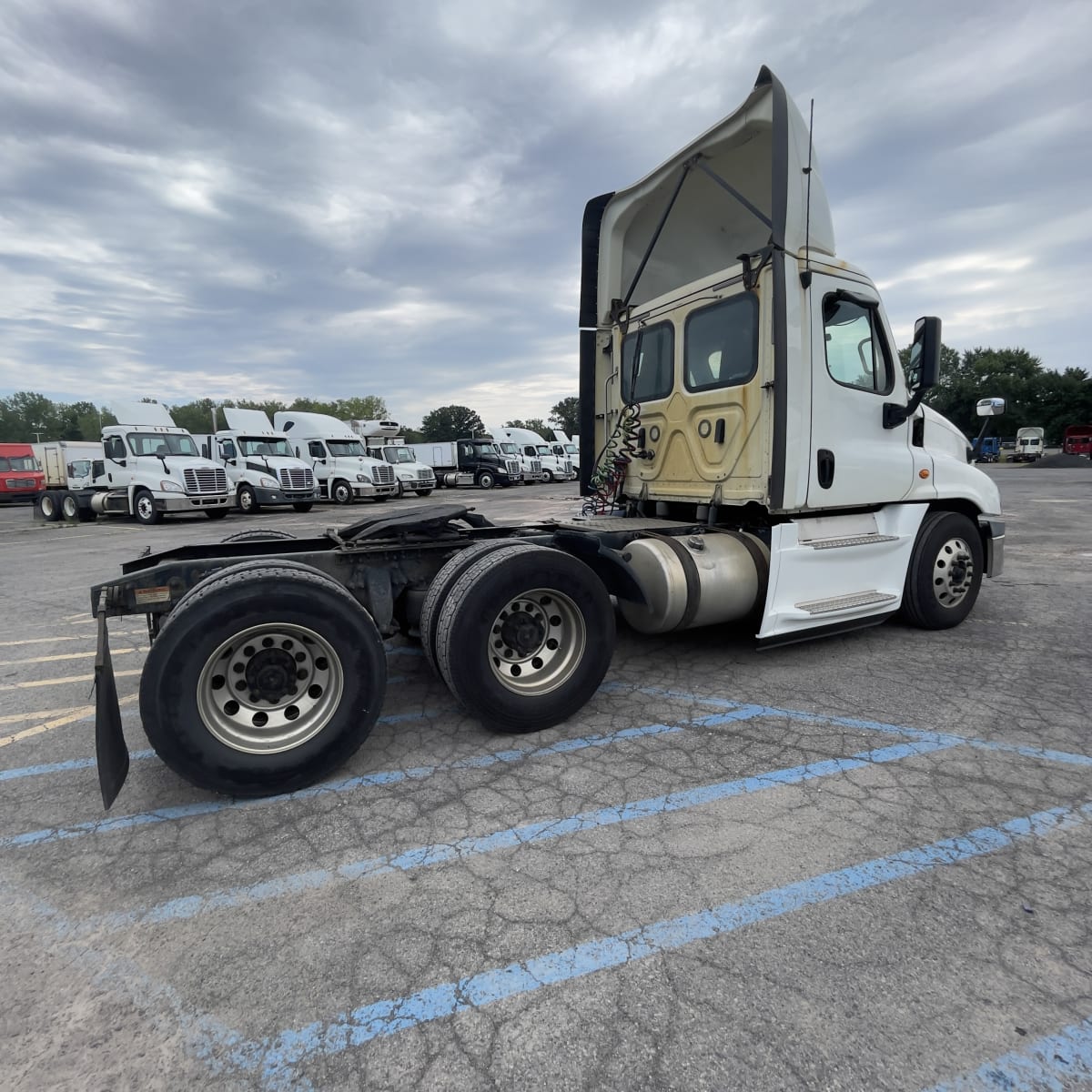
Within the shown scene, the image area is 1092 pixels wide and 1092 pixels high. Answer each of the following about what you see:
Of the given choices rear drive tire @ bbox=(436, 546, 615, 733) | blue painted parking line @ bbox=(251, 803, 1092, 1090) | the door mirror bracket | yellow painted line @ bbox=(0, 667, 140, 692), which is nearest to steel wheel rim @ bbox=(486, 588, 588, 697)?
rear drive tire @ bbox=(436, 546, 615, 733)

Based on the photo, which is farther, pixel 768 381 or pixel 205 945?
pixel 768 381

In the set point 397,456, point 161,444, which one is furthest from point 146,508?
point 397,456

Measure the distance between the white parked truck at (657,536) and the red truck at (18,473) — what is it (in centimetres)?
3520

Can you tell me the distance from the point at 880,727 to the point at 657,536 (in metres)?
1.88

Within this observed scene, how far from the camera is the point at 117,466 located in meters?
18.4

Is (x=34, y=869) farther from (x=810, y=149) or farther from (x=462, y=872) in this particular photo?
(x=810, y=149)

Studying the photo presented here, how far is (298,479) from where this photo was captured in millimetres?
21156

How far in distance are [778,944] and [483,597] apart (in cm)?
207

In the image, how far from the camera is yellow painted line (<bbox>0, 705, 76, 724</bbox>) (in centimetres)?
410

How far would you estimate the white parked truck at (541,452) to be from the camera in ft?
126

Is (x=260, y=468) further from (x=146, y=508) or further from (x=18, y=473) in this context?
(x=18, y=473)

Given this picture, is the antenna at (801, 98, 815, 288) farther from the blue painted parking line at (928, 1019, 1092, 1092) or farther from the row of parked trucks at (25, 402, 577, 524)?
the row of parked trucks at (25, 402, 577, 524)

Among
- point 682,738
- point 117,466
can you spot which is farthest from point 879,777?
point 117,466

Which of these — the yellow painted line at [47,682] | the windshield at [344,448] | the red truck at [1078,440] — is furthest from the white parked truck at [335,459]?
the red truck at [1078,440]
